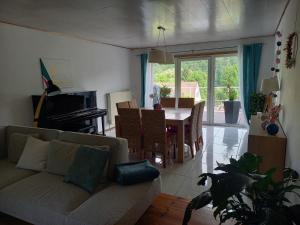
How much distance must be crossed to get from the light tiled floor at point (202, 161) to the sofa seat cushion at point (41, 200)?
1.28 meters

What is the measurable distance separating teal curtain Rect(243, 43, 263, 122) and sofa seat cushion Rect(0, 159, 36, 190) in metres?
4.97

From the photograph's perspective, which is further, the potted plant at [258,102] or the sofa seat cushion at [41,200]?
the potted plant at [258,102]

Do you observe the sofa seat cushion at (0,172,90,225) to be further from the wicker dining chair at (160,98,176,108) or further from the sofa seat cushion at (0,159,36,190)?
the wicker dining chair at (160,98,176,108)

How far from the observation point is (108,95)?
5.99m

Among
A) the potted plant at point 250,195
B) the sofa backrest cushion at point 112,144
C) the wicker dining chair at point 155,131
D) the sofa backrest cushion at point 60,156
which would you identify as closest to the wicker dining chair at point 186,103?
the wicker dining chair at point 155,131

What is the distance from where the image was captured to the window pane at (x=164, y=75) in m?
6.66

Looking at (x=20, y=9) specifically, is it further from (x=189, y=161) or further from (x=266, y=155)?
(x=266, y=155)

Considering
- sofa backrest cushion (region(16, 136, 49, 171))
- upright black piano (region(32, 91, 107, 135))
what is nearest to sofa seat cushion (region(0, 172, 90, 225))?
sofa backrest cushion (region(16, 136, 49, 171))

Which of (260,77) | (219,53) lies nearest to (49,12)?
(219,53)

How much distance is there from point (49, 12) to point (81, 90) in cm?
228

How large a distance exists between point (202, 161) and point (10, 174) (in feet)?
8.94

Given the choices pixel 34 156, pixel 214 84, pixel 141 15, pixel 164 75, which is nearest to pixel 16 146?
pixel 34 156

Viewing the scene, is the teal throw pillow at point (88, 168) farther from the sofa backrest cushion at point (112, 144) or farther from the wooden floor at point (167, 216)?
the wooden floor at point (167, 216)

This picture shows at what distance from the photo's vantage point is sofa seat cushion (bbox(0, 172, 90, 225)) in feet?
5.61
